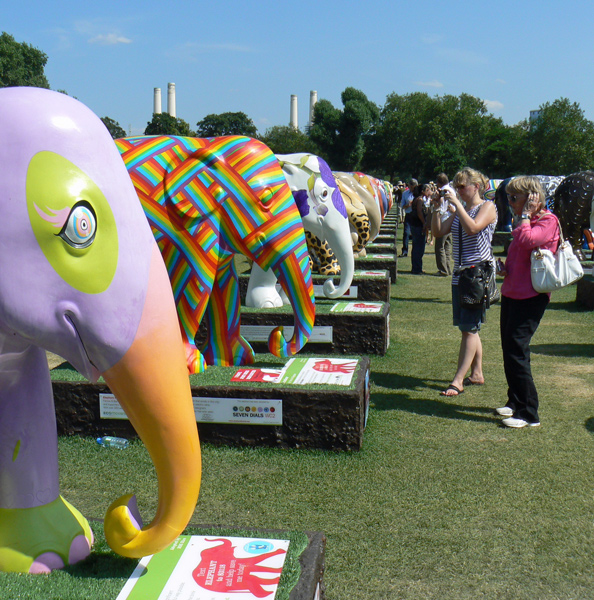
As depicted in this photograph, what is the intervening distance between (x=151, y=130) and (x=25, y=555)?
169 ft

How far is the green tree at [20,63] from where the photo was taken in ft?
145

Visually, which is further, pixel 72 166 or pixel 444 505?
pixel 444 505

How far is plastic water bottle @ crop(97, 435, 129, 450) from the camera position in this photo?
3770 millimetres

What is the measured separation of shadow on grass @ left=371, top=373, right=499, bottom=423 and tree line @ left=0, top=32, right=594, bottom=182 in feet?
134

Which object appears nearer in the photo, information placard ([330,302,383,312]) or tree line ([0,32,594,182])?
information placard ([330,302,383,312])

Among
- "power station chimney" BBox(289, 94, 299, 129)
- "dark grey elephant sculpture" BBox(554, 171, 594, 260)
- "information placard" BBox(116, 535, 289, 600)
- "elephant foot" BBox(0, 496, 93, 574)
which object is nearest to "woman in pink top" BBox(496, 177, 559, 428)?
"information placard" BBox(116, 535, 289, 600)

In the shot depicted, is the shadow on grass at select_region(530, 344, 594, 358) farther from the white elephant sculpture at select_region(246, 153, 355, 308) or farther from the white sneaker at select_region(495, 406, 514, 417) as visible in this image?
the white elephant sculpture at select_region(246, 153, 355, 308)

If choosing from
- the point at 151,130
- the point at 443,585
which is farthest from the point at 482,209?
the point at 151,130

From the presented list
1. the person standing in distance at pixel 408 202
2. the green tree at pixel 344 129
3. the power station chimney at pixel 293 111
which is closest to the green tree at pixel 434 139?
the green tree at pixel 344 129

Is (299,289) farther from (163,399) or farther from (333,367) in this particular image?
(163,399)

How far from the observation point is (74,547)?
1862 mm

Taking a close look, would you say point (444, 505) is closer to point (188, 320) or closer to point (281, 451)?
point (281, 451)

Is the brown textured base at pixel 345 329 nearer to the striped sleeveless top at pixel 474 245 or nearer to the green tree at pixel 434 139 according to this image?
the striped sleeveless top at pixel 474 245

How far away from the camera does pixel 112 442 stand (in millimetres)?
3793
